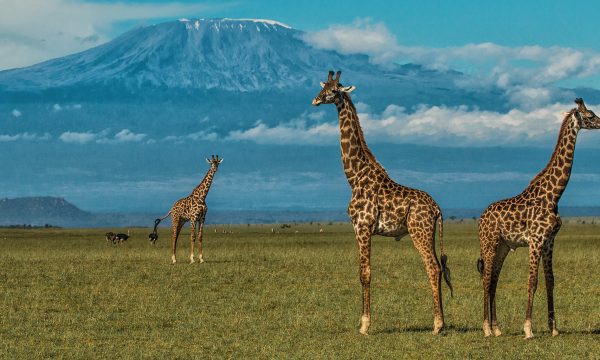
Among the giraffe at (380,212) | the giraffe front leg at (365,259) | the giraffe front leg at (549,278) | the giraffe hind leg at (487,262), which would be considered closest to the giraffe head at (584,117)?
the giraffe front leg at (549,278)

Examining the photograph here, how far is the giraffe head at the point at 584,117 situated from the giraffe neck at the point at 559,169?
96 millimetres

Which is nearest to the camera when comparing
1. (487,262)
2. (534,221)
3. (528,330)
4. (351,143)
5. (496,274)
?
(534,221)

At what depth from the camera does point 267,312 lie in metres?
23.4

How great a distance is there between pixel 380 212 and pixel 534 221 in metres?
3.03

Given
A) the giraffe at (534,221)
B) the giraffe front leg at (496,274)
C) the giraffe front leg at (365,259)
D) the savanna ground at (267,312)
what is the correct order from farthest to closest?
the giraffe front leg at (365,259) < the giraffe front leg at (496,274) < the giraffe at (534,221) < the savanna ground at (267,312)

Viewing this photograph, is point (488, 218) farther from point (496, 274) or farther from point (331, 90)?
point (331, 90)

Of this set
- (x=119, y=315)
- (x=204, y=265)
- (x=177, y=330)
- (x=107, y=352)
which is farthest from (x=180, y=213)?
(x=107, y=352)

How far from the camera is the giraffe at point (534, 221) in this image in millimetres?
17812

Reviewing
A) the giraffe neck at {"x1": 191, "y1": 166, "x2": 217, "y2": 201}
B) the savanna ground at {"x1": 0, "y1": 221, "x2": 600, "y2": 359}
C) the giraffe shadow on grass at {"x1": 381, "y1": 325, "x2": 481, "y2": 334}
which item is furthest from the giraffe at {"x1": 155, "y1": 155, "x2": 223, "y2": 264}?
the giraffe shadow on grass at {"x1": 381, "y1": 325, "x2": 481, "y2": 334}

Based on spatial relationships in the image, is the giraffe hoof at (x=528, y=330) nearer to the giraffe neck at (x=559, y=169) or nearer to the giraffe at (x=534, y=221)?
the giraffe at (x=534, y=221)

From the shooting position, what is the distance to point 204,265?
38.4m

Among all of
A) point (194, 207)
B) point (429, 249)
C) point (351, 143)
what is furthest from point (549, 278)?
point (194, 207)

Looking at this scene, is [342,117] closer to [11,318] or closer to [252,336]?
[252,336]

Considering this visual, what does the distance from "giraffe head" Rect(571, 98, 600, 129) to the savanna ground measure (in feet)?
13.8
